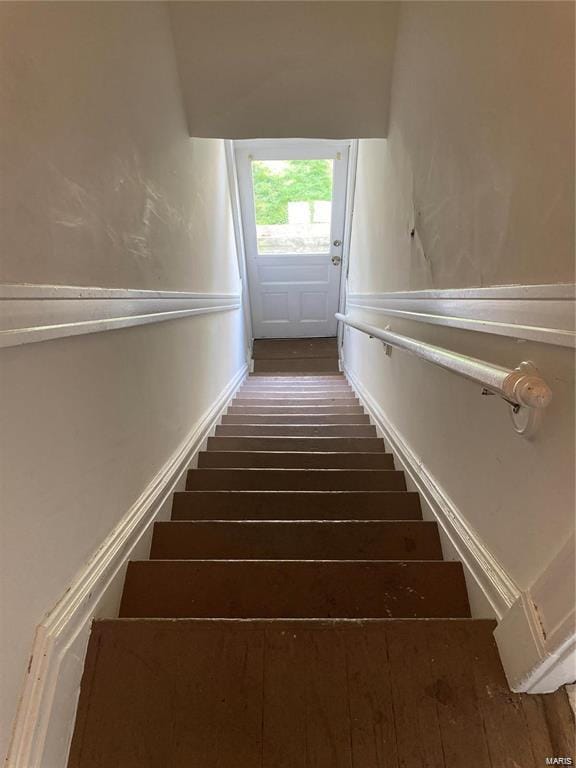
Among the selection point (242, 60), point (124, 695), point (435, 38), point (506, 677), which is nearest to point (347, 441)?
point (506, 677)

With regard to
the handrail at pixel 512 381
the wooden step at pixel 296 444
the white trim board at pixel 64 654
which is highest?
the handrail at pixel 512 381

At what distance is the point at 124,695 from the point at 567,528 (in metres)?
1.02

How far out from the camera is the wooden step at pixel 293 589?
4.08 ft

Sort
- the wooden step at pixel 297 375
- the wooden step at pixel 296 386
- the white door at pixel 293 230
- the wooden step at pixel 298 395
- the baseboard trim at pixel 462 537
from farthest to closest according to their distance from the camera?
the wooden step at pixel 297 375
the white door at pixel 293 230
the wooden step at pixel 296 386
the wooden step at pixel 298 395
the baseboard trim at pixel 462 537

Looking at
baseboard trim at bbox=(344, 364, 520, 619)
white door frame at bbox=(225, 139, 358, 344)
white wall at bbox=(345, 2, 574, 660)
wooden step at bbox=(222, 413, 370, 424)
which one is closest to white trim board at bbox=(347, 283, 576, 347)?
white wall at bbox=(345, 2, 574, 660)

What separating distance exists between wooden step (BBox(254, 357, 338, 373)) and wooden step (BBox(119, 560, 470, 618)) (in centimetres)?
397

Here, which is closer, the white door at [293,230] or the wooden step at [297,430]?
the wooden step at [297,430]

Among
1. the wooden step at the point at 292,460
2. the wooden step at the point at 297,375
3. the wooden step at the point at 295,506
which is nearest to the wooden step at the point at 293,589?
the wooden step at the point at 295,506

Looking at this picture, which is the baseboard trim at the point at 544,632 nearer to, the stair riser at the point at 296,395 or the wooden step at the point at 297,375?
the stair riser at the point at 296,395

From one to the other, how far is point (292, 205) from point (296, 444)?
3.35 meters

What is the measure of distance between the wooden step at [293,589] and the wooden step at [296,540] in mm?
172

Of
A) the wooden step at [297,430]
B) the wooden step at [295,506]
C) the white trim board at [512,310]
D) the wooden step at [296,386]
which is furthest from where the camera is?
the wooden step at [296,386]

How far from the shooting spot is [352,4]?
6.53 feet

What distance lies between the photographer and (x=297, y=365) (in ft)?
A: 17.4
